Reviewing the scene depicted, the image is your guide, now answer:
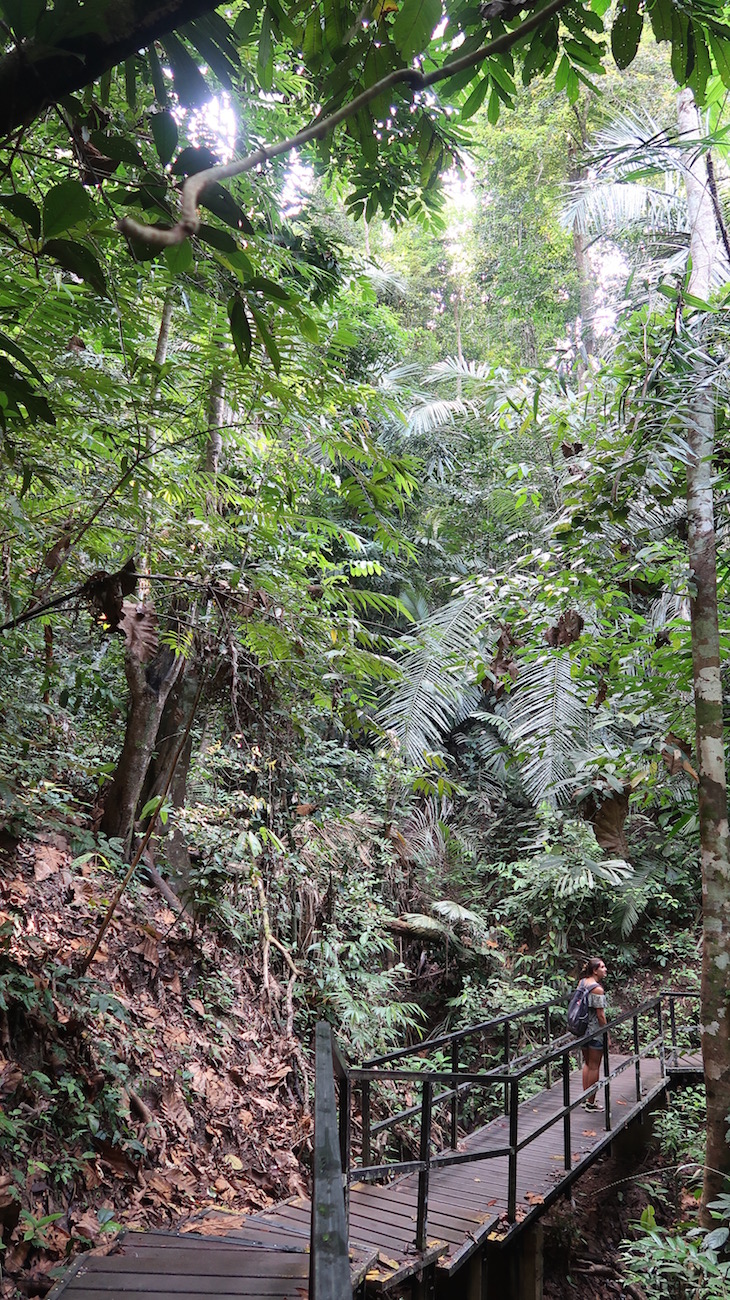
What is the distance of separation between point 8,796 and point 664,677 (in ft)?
14.1

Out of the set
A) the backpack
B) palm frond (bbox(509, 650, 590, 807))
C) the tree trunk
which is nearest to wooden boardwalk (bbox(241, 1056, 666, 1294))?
the backpack

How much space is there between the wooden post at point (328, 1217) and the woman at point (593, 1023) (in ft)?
18.4

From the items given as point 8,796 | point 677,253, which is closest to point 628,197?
point 677,253

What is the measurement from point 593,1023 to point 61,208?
7.60m

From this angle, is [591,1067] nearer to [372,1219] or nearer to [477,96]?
[372,1219]

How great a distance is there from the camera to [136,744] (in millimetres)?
5691

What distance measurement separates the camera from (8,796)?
16.9 feet

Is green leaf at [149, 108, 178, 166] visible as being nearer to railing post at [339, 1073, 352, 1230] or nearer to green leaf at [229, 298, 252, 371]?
green leaf at [229, 298, 252, 371]

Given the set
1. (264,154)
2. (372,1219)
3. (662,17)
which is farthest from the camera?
(372,1219)

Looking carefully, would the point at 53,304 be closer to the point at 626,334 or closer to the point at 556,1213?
the point at 626,334

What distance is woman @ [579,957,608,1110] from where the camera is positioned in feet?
23.2

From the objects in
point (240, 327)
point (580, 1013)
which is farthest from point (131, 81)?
point (580, 1013)

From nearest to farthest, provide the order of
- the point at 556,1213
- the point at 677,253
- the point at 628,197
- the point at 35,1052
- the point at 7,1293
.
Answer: the point at 7,1293, the point at 35,1052, the point at 677,253, the point at 628,197, the point at 556,1213

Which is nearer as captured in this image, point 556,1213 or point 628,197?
point 628,197
